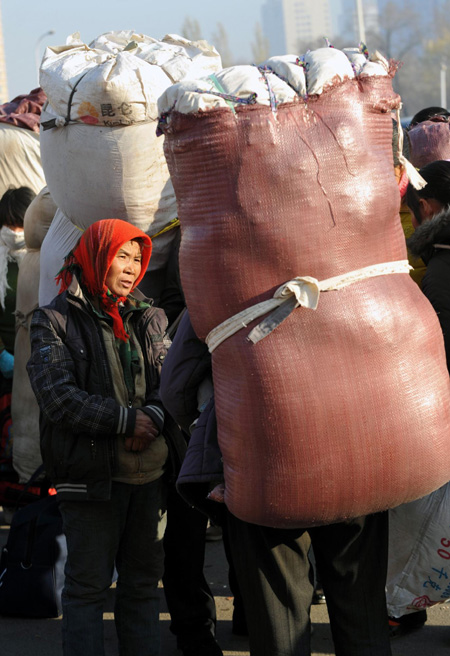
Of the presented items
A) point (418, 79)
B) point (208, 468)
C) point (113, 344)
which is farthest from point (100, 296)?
point (418, 79)

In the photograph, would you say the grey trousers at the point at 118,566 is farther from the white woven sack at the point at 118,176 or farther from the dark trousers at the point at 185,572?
the white woven sack at the point at 118,176

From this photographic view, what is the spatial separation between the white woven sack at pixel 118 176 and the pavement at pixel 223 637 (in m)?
1.59

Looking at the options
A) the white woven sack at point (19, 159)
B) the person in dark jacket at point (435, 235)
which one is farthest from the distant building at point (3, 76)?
the person in dark jacket at point (435, 235)

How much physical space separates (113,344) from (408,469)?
125 cm

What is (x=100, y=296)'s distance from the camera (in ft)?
10.2

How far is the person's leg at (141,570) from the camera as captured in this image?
10.4 ft

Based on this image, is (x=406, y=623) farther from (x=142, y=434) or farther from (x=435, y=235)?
(x=435, y=235)

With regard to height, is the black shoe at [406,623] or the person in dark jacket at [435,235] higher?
the person in dark jacket at [435,235]

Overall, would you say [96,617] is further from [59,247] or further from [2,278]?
[2,278]

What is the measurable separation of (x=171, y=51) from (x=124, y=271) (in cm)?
132

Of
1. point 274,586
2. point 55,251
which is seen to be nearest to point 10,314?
point 55,251

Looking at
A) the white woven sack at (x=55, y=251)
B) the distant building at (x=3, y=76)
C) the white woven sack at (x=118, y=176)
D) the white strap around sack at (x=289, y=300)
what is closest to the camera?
the white strap around sack at (x=289, y=300)

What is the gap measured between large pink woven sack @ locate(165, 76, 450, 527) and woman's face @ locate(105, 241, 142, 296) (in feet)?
2.90

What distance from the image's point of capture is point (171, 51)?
396 cm
